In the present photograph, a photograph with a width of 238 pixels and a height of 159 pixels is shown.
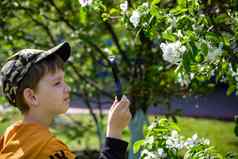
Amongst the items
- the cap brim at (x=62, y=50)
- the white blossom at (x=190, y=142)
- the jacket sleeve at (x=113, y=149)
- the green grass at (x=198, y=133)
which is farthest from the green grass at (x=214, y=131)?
the jacket sleeve at (x=113, y=149)

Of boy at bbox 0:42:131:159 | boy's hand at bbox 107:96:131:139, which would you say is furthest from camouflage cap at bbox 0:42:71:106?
boy's hand at bbox 107:96:131:139

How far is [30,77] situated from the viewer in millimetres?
2332

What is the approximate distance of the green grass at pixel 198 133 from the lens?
862 cm

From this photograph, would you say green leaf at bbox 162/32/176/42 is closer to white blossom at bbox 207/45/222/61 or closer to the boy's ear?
white blossom at bbox 207/45/222/61

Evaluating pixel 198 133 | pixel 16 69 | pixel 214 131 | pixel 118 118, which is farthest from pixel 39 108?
pixel 214 131

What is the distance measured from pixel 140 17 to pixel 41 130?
86 centimetres

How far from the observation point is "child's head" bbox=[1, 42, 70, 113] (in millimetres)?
2330

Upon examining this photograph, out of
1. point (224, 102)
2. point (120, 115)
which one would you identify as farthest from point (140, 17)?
point (224, 102)

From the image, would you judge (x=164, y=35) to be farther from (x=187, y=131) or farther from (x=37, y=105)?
(x=187, y=131)

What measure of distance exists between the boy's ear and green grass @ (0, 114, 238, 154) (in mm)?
5128

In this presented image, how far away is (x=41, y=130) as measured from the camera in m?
2.29

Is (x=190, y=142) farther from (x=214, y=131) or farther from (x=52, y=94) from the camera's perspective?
(x=214, y=131)

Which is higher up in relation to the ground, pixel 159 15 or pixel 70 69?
pixel 159 15

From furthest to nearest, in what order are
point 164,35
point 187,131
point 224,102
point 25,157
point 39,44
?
point 224,102
point 187,131
point 39,44
point 164,35
point 25,157
